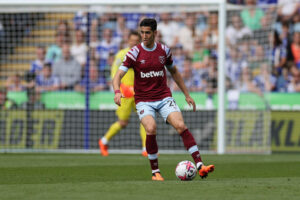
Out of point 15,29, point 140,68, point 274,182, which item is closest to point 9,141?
point 15,29

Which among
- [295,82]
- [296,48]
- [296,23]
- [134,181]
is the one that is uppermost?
[296,23]

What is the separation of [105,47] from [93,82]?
4.64 feet

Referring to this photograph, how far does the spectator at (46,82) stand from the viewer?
1717cm

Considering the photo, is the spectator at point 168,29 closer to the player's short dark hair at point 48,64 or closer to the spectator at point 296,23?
the player's short dark hair at point 48,64

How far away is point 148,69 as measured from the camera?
27.8ft

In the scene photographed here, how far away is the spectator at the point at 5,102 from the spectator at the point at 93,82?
1.64 m

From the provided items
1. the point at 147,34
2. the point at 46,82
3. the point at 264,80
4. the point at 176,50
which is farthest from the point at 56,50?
the point at 147,34

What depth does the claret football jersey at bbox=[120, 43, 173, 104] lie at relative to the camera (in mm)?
8477

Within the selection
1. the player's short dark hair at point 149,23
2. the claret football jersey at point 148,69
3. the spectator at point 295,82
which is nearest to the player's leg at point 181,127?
the claret football jersey at point 148,69

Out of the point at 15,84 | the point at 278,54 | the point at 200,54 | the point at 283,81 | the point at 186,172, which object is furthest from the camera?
the point at 278,54

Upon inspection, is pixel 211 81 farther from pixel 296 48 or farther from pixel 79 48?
pixel 296 48

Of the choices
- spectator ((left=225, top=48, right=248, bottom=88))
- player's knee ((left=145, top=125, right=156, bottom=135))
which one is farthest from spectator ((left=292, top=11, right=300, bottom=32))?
player's knee ((left=145, top=125, right=156, bottom=135))

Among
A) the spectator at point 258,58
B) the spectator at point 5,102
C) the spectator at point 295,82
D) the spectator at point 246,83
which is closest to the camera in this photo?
the spectator at point 5,102

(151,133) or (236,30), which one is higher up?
(236,30)
